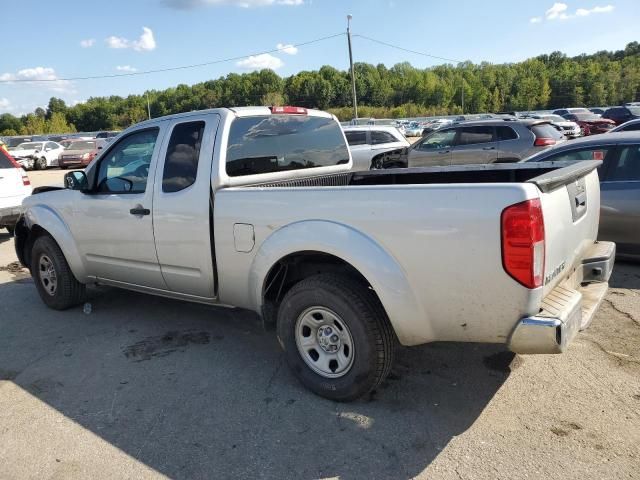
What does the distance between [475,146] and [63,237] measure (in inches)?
380

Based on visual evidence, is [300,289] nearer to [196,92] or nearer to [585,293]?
[585,293]

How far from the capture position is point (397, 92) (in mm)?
131250

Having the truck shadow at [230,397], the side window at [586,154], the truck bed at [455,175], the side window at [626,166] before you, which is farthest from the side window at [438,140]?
the truck shadow at [230,397]

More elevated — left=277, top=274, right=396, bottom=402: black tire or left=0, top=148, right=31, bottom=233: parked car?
left=0, top=148, right=31, bottom=233: parked car

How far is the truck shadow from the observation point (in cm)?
285

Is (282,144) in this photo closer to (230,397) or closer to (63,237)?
(230,397)

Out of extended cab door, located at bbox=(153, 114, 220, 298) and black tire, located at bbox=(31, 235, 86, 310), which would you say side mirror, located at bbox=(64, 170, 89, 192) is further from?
extended cab door, located at bbox=(153, 114, 220, 298)

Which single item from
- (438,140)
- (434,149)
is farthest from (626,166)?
(438,140)

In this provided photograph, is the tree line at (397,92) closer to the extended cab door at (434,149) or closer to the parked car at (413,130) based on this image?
the parked car at (413,130)

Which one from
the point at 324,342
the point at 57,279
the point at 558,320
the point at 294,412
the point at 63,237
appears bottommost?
the point at 294,412

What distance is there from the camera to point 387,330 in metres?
3.15

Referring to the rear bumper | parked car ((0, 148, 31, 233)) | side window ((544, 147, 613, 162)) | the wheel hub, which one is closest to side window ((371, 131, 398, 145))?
side window ((544, 147, 613, 162))

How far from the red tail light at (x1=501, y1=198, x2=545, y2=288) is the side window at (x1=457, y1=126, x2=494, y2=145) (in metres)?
10.1

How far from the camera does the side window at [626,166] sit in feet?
19.0
